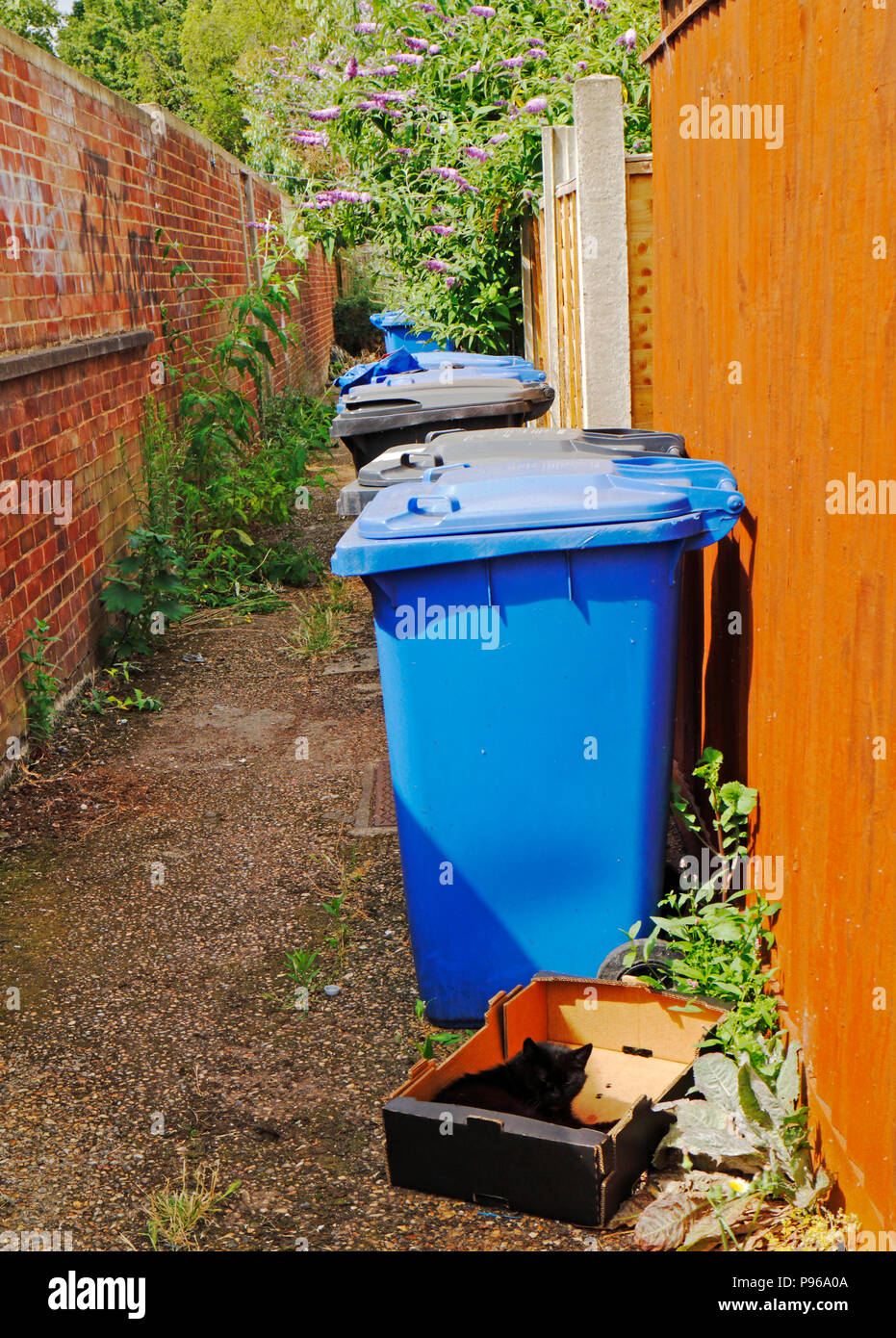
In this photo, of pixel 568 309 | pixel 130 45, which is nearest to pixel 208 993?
pixel 568 309

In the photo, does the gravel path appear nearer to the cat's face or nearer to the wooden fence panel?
the cat's face

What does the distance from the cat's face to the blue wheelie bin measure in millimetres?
391

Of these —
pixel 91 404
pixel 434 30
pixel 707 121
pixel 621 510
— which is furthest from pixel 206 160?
pixel 621 510

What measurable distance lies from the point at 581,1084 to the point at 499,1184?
332 mm

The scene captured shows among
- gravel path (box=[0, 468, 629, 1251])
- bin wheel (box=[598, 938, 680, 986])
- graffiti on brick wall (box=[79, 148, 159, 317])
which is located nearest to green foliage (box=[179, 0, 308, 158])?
graffiti on brick wall (box=[79, 148, 159, 317])

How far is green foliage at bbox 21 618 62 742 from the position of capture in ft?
16.2

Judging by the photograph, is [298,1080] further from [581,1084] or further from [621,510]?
[621,510]

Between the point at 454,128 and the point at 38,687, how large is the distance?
19.8 ft

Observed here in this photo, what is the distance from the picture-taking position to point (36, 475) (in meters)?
5.16

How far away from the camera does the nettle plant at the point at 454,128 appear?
805 centimetres

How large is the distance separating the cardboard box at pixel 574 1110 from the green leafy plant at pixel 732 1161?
3.9 inches

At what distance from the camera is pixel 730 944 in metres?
2.83

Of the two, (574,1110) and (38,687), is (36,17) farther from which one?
(574,1110)
